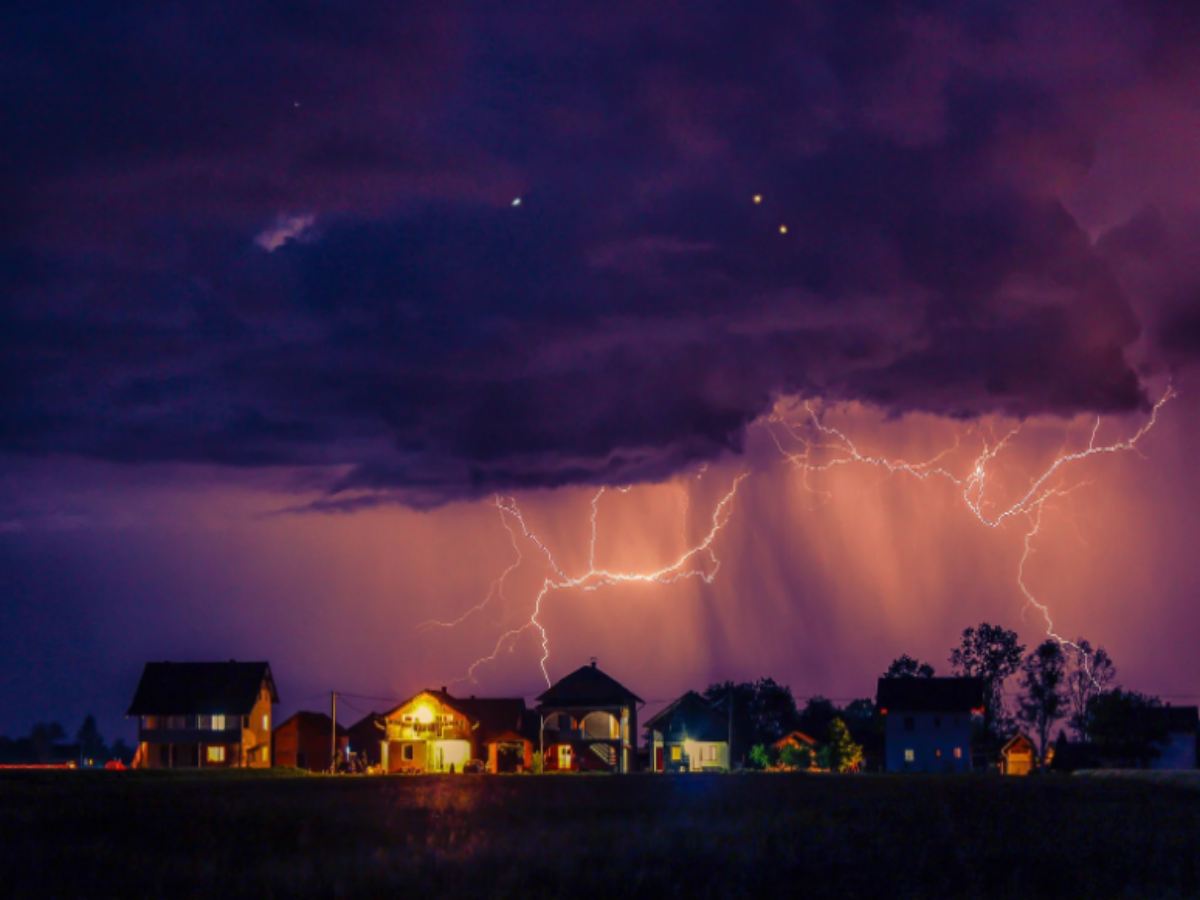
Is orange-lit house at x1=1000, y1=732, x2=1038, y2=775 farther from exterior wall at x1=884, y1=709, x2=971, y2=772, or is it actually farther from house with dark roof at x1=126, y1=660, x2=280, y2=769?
house with dark roof at x1=126, y1=660, x2=280, y2=769

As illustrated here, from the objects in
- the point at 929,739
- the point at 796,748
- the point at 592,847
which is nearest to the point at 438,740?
the point at 796,748

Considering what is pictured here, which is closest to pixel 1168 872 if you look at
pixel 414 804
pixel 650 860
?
pixel 650 860

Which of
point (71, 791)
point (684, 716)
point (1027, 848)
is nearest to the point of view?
point (1027, 848)

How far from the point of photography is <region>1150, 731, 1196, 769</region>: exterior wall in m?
121

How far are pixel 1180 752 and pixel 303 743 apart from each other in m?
68.6

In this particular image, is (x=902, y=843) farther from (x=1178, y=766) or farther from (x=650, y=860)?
(x=1178, y=766)

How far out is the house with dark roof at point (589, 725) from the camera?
354 feet

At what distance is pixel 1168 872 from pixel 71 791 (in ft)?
110

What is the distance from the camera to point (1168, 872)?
70.7 ft

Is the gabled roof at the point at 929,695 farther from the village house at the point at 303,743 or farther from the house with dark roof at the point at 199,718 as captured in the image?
the house with dark roof at the point at 199,718

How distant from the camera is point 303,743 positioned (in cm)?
12156

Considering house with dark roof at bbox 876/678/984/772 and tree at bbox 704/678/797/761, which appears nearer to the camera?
house with dark roof at bbox 876/678/984/772

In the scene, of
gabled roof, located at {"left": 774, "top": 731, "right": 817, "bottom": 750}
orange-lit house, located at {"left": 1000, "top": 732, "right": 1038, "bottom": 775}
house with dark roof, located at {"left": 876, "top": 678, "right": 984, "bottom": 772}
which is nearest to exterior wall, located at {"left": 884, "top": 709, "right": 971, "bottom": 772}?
house with dark roof, located at {"left": 876, "top": 678, "right": 984, "bottom": 772}

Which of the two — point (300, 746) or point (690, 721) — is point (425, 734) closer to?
point (300, 746)
